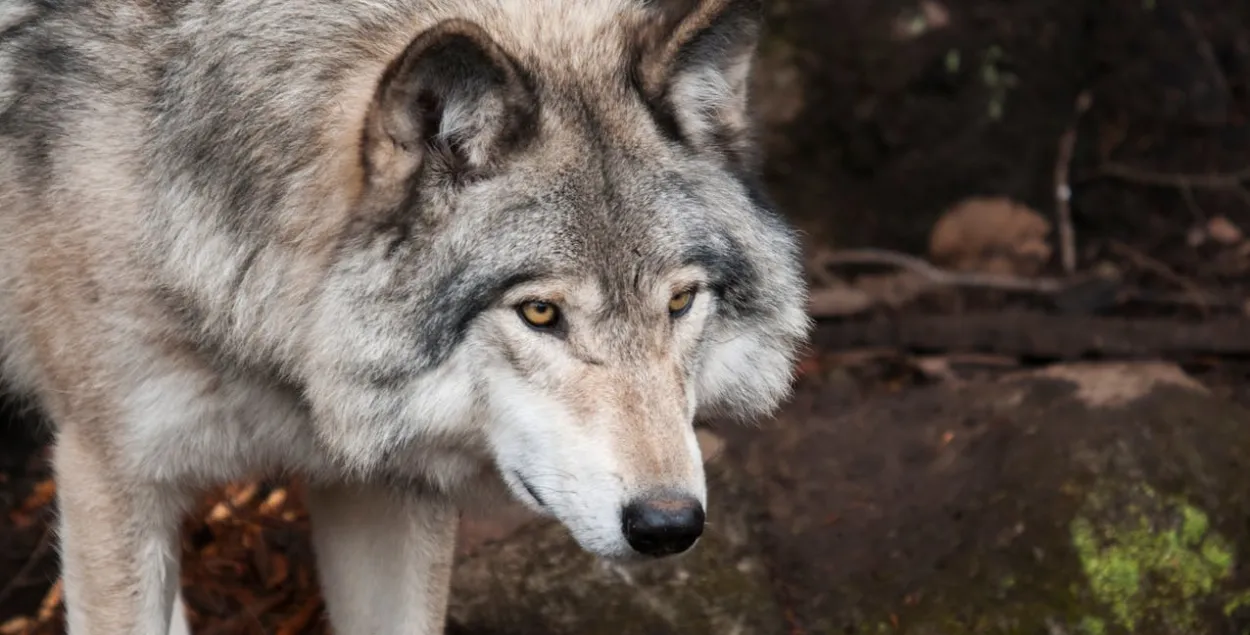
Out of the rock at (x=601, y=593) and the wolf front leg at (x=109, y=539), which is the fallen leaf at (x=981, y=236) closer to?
the rock at (x=601, y=593)

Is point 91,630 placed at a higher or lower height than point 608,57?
lower

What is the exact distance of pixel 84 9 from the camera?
366cm

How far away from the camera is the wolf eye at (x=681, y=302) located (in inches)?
130

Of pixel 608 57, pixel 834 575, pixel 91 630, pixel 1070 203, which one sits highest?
pixel 608 57

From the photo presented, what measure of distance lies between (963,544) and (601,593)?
3.74 ft

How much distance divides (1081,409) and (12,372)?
331 cm

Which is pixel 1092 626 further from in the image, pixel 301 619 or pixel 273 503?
pixel 273 503

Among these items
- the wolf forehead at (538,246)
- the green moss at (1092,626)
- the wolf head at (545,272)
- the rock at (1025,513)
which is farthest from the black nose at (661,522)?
the green moss at (1092,626)

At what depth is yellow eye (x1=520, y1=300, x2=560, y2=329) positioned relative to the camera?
3.16 meters

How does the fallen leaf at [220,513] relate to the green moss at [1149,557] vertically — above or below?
above

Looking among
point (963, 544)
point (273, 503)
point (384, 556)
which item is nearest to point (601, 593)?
point (384, 556)

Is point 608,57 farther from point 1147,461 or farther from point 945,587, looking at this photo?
point 1147,461

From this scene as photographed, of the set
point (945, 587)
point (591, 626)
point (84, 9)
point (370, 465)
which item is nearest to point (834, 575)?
point (945, 587)

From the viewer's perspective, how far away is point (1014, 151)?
718cm
